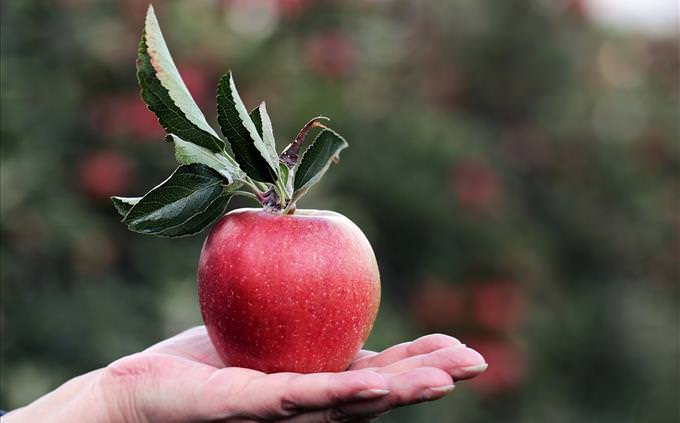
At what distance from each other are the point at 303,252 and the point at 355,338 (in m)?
0.19

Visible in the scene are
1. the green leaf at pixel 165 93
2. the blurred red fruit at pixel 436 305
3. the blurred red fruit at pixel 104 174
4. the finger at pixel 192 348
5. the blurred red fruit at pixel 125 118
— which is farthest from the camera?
the blurred red fruit at pixel 436 305

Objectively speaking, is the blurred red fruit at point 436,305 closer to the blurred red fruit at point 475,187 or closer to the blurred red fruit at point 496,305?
the blurred red fruit at point 496,305

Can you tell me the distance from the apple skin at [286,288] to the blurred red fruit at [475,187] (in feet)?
12.3

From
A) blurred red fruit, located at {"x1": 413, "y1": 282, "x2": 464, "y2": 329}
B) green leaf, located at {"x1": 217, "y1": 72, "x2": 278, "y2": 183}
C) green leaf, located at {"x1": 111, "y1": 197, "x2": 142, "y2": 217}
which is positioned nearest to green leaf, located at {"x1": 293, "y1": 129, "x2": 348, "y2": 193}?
green leaf, located at {"x1": 217, "y1": 72, "x2": 278, "y2": 183}

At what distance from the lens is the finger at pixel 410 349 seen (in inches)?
61.1

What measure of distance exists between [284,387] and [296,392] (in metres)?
0.02

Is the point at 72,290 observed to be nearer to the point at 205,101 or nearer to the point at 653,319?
the point at 205,101

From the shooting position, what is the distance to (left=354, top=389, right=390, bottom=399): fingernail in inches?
52.4

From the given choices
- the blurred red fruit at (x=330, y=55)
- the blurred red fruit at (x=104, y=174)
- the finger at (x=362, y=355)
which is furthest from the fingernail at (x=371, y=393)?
the blurred red fruit at (x=330, y=55)

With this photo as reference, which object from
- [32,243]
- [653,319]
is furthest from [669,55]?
[32,243]

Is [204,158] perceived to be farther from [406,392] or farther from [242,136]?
[406,392]

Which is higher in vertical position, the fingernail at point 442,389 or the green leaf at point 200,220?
the green leaf at point 200,220

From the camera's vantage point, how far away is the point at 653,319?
6.17 meters

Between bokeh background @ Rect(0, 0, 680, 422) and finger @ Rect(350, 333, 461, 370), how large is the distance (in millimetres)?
1890
